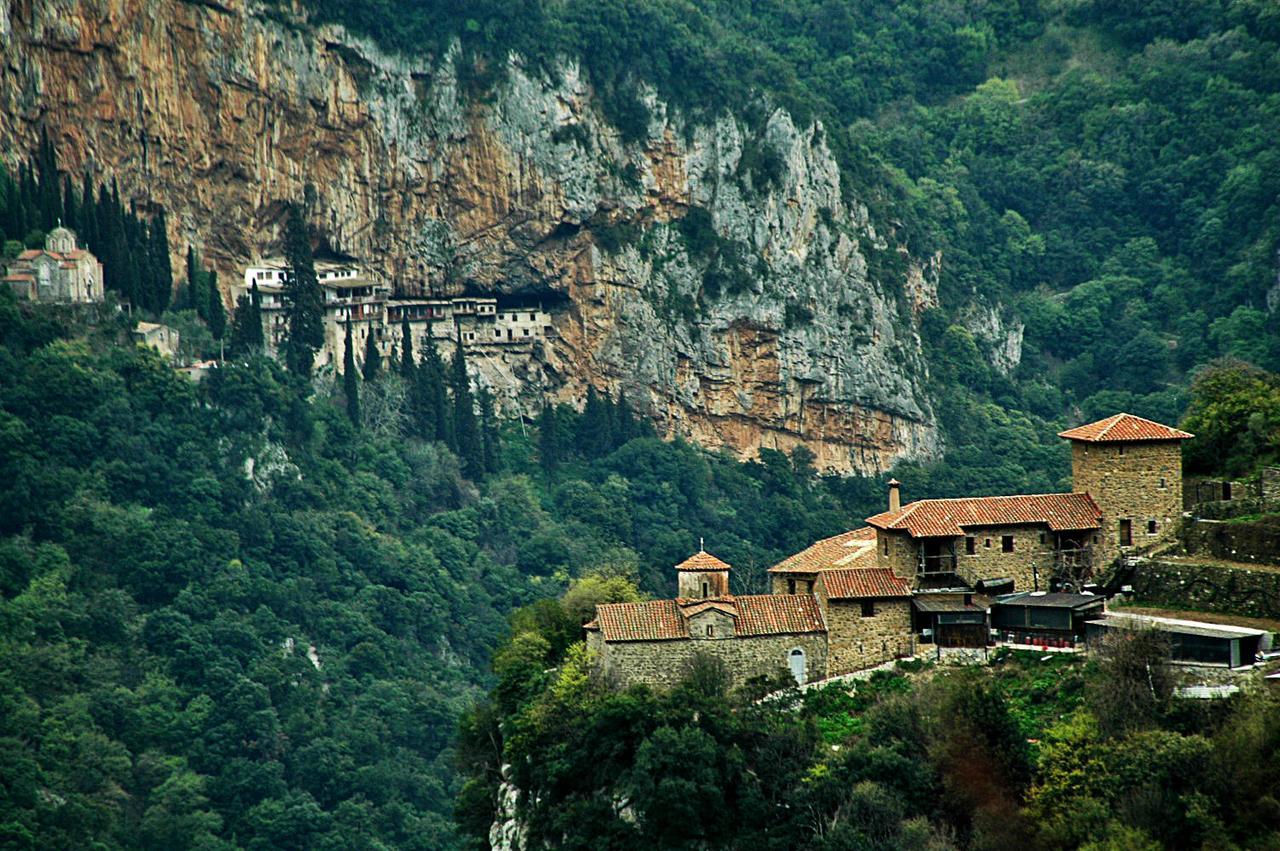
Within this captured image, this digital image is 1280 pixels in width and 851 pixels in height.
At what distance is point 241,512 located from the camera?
122m

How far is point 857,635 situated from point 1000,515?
4.85m

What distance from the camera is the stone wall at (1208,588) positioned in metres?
61.9

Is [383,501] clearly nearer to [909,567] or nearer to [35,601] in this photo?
[35,601]

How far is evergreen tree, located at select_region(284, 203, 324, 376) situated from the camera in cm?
13088

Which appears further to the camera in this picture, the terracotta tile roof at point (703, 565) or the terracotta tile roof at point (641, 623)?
the terracotta tile roof at point (703, 565)

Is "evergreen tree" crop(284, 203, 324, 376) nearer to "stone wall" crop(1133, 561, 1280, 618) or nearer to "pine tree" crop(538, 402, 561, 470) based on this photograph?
"pine tree" crop(538, 402, 561, 470)

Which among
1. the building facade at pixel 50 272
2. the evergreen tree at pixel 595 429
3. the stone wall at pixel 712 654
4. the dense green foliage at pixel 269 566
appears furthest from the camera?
the evergreen tree at pixel 595 429

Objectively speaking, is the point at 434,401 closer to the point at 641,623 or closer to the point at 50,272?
the point at 50,272

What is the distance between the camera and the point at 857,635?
64375mm

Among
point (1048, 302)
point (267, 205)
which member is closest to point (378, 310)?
point (267, 205)

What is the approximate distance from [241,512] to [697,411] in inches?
1302

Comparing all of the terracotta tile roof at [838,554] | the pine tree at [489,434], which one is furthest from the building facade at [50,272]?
the terracotta tile roof at [838,554]

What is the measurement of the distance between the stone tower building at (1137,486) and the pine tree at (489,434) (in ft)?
242

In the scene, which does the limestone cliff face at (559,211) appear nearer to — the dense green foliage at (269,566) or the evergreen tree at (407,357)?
the dense green foliage at (269,566)
